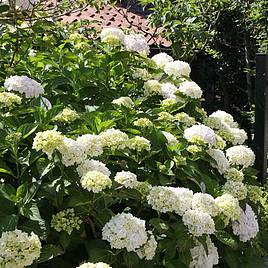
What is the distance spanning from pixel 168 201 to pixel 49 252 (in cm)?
43

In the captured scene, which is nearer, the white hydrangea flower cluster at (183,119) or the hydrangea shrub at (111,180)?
the hydrangea shrub at (111,180)

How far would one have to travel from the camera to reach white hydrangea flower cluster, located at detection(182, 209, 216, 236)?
1756mm

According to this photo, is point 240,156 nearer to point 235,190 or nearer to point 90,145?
point 235,190

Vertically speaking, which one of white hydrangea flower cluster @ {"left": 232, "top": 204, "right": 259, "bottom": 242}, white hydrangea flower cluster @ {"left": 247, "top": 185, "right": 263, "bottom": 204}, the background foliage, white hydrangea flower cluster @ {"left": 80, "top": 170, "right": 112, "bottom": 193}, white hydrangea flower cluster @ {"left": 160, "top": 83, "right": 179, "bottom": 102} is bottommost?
the background foliage

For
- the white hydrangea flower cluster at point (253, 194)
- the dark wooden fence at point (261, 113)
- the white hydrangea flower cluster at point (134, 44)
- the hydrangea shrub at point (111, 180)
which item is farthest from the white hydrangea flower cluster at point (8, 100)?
the dark wooden fence at point (261, 113)

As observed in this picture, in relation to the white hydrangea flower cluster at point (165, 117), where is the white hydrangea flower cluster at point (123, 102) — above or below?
above

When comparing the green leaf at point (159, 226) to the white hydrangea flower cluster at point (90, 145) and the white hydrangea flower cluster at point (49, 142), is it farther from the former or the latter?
the white hydrangea flower cluster at point (49, 142)

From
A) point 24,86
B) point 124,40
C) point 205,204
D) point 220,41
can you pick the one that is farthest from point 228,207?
point 220,41

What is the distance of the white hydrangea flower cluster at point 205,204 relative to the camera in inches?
73.7

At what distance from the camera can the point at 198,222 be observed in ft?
5.77

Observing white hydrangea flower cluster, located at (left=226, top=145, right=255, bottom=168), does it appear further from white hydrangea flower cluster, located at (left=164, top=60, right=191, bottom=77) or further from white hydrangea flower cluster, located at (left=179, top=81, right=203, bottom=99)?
white hydrangea flower cluster, located at (left=164, top=60, right=191, bottom=77)

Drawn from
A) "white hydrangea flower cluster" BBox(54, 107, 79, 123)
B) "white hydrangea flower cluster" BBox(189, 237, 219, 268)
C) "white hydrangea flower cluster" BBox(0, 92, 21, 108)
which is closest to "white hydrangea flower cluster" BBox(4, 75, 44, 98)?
"white hydrangea flower cluster" BBox(0, 92, 21, 108)

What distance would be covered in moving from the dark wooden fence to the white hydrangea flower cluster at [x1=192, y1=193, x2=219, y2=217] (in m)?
2.36

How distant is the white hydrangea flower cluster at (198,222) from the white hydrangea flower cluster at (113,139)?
34cm
